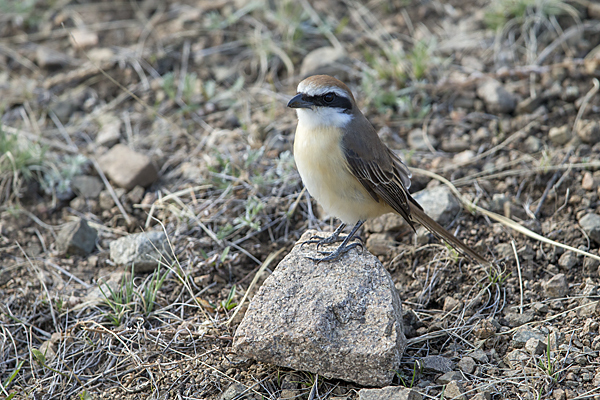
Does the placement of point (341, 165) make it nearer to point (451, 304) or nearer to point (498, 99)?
point (451, 304)

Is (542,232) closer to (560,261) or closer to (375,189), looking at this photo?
(560,261)

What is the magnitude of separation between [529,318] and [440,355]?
84 centimetres

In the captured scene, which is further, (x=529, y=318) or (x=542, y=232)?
(x=542, y=232)

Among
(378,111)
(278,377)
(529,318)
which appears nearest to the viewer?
(278,377)

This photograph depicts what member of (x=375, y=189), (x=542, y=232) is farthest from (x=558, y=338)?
(x=375, y=189)

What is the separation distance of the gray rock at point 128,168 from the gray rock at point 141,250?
1022mm

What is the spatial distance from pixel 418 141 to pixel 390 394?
3.77m

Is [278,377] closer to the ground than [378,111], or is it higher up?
closer to the ground

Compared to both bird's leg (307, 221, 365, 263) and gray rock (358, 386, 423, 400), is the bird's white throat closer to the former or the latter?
bird's leg (307, 221, 365, 263)

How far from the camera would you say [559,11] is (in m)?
7.88

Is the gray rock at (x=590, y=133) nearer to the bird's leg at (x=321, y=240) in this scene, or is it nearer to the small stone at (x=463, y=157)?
the small stone at (x=463, y=157)

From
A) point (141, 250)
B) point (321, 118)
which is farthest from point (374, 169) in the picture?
point (141, 250)

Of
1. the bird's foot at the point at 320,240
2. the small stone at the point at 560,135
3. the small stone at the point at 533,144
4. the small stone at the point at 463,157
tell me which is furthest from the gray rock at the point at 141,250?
the small stone at the point at 560,135

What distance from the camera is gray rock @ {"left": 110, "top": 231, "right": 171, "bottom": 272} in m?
5.58
